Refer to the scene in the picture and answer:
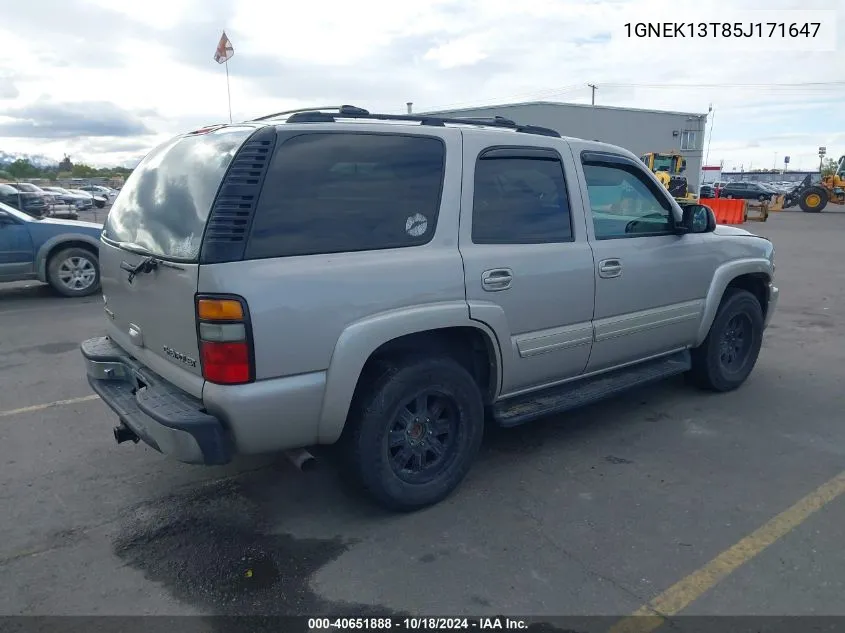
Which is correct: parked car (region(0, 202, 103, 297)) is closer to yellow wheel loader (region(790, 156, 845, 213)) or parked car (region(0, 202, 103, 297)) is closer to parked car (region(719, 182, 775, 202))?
yellow wheel loader (region(790, 156, 845, 213))

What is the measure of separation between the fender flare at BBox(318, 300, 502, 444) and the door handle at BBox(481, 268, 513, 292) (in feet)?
1.32

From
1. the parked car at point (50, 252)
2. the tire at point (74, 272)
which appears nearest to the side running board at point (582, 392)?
the parked car at point (50, 252)

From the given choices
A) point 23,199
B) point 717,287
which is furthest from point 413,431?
point 23,199

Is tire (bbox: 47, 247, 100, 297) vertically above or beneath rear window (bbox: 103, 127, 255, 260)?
beneath

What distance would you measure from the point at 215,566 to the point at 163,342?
3.55ft

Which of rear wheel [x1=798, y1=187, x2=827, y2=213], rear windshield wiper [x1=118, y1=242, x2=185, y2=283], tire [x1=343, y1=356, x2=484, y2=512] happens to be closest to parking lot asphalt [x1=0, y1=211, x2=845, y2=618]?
tire [x1=343, y1=356, x2=484, y2=512]

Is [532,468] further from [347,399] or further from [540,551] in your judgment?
[347,399]

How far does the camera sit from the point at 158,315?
3.25 metres

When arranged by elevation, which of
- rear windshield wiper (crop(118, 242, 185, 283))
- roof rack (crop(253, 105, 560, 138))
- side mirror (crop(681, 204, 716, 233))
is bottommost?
rear windshield wiper (crop(118, 242, 185, 283))

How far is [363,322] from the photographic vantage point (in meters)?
3.13

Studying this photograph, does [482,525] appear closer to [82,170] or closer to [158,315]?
[158,315]

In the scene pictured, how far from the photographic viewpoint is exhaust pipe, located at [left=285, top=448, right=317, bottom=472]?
3.21 m

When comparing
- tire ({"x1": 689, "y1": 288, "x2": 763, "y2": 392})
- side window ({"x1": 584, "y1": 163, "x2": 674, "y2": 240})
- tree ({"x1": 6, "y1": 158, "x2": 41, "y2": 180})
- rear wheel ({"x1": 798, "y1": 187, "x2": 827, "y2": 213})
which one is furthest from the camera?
tree ({"x1": 6, "y1": 158, "x2": 41, "y2": 180})

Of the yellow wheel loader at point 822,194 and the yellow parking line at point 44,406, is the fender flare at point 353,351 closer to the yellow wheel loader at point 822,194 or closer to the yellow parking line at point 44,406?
the yellow parking line at point 44,406
